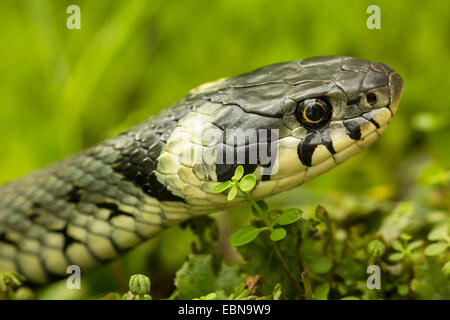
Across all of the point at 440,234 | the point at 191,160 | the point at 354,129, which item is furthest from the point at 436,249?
the point at 191,160

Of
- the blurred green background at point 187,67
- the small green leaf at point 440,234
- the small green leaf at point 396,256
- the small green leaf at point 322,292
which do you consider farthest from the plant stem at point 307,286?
the blurred green background at point 187,67

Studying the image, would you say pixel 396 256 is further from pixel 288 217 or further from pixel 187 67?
pixel 187 67

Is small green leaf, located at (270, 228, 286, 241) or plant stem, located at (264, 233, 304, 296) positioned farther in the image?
plant stem, located at (264, 233, 304, 296)

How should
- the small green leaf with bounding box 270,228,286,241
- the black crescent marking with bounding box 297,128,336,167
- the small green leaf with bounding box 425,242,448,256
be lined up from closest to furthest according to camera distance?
the small green leaf with bounding box 270,228,286,241
the small green leaf with bounding box 425,242,448,256
the black crescent marking with bounding box 297,128,336,167

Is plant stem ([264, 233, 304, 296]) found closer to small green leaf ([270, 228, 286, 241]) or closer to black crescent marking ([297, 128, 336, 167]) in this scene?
small green leaf ([270, 228, 286, 241])

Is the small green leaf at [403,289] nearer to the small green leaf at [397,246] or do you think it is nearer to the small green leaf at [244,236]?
the small green leaf at [397,246]

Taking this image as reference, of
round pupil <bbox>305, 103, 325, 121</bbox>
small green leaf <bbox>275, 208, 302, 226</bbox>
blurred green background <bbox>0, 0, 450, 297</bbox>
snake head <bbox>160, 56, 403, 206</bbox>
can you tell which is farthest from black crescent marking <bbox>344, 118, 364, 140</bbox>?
blurred green background <bbox>0, 0, 450, 297</bbox>
